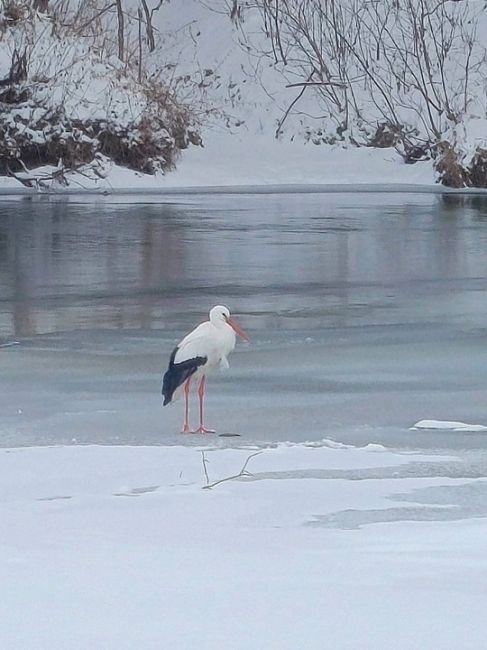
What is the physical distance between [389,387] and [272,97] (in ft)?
103

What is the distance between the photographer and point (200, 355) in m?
7.33

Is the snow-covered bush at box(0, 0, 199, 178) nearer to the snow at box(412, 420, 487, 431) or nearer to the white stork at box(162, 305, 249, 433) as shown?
the white stork at box(162, 305, 249, 433)

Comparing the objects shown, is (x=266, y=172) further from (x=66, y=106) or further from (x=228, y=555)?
(x=228, y=555)

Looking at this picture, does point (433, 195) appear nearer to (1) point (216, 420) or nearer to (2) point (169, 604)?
(1) point (216, 420)

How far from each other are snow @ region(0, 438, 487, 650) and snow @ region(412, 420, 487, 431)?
782mm

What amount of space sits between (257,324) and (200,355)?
365 cm

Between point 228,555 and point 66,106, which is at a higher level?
point 66,106

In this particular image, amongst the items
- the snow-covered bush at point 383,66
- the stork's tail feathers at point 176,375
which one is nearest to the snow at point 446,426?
the stork's tail feathers at point 176,375

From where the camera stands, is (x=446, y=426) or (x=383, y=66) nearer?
(x=446, y=426)

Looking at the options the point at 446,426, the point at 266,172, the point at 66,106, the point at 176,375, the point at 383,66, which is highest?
the point at 383,66

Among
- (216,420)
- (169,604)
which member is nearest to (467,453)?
(216,420)

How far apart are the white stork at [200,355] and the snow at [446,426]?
1011mm

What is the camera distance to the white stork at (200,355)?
7258 mm

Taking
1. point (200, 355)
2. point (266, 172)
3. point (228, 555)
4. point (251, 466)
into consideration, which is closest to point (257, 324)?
point (200, 355)
